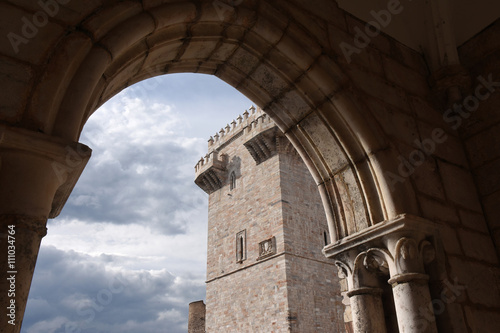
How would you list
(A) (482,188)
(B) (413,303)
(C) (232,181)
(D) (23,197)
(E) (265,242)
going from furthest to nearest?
(C) (232,181) → (E) (265,242) → (A) (482,188) → (B) (413,303) → (D) (23,197)

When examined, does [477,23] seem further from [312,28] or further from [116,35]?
[116,35]

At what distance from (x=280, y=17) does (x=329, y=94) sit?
21.2 inches

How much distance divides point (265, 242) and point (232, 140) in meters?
4.79

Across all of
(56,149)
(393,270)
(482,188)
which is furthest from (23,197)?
(482,188)

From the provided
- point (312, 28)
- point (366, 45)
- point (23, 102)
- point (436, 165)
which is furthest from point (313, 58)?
point (23, 102)

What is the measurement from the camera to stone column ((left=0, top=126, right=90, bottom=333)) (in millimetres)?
1127

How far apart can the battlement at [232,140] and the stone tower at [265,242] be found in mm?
39

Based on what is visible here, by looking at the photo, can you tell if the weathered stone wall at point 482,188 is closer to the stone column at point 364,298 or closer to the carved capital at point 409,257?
the carved capital at point 409,257

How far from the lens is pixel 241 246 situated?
1355 cm

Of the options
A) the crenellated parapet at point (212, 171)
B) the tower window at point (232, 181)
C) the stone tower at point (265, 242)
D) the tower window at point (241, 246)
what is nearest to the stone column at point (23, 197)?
the stone tower at point (265, 242)

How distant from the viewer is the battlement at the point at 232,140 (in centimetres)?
1347

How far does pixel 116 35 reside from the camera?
167 cm

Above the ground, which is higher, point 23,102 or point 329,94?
point 329,94

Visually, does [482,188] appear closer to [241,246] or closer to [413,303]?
[413,303]
